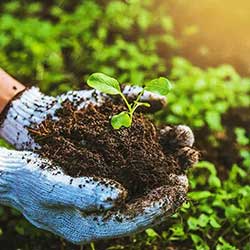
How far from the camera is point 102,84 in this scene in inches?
69.5

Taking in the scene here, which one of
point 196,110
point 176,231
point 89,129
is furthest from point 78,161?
point 196,110

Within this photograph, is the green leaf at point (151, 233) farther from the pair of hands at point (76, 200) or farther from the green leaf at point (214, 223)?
the pair of hands at point (76, 200)

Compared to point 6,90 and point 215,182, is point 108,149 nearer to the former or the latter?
point 6,90

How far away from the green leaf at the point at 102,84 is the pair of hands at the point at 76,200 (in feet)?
0.87

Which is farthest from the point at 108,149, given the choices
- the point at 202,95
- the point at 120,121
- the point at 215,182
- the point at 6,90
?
the point at 202,95

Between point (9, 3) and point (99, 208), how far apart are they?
2.17 meters

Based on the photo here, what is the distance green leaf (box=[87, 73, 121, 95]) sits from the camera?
1747 mm

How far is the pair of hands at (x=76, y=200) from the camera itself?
64.1 inches

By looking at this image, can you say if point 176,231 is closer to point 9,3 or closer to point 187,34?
point 187,34

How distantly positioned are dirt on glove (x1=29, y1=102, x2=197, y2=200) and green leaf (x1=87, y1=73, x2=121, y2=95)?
0.43 ft

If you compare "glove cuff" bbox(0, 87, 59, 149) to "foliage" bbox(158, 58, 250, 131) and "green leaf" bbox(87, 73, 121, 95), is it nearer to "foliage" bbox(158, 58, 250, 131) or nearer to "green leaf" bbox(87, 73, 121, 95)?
"green leaf" bbox(87, 73, 121, 95)

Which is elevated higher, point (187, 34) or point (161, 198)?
point (161, 198)

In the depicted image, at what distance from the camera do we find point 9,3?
3.46 metres

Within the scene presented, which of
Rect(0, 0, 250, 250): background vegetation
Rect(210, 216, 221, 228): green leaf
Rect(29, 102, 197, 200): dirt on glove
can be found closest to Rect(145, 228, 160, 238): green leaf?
Rect(0, 0, 250, 250): background vegetation
